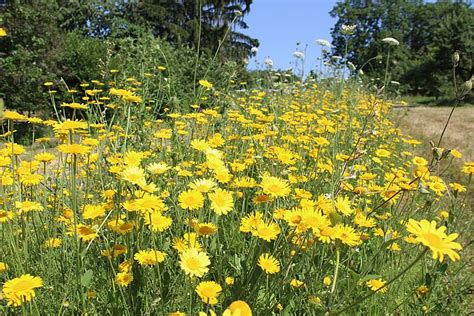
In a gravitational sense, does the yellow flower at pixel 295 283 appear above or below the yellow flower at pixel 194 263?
below

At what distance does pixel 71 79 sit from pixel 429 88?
22238 mm

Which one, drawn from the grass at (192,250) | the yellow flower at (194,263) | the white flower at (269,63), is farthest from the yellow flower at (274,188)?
the white flower at (269,63)

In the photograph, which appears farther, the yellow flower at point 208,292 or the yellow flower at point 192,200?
the yellow flower at point 192,200

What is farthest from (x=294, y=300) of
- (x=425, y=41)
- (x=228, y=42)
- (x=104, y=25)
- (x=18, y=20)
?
(x=425, y=41)

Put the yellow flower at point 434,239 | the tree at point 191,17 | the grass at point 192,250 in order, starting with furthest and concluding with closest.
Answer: the tree at point 191,17 → the grass at point 192,250 → the yellow flower at point 434,239

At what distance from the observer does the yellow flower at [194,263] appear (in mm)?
1036

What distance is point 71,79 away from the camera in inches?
453

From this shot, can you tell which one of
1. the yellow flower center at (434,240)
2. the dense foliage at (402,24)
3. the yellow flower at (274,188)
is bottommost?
the yellow flower at (274,188)

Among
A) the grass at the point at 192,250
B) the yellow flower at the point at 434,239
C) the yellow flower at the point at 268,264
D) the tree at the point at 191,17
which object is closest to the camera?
the yellow flower at the point at 434,239

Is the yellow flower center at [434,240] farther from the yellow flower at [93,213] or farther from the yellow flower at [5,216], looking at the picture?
the yellow flower at [5,216]

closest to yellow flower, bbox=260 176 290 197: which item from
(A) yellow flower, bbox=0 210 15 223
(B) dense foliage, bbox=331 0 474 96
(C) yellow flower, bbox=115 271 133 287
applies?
(C) yellow flower, bbox=115 271 133 287

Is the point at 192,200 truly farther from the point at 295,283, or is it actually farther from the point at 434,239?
the point at 434,239

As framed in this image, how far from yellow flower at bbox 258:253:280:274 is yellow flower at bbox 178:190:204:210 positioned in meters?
0.27

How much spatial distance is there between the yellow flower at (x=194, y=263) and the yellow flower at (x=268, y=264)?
255mm
